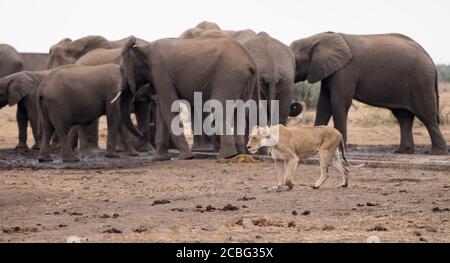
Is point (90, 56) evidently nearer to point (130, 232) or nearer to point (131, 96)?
point (131, 96)

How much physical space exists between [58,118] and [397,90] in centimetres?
579

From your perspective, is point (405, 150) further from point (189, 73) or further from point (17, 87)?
point (17, 87)

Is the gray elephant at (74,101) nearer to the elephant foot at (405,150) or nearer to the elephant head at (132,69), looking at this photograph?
the elephant head at (132,69)

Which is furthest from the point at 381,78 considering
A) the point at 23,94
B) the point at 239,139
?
the point at 23,94

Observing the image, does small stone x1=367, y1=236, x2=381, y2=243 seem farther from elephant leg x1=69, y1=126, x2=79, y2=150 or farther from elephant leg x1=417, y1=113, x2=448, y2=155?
elephant leg x1=69, y1=126, x2=79, y2=150

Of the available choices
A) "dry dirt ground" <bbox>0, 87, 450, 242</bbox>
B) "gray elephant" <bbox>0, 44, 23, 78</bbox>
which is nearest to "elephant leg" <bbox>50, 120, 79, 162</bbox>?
"dry dirt ground" <bbox>0, 87, 450, 242</bbox>

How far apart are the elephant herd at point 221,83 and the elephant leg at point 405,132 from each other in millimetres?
18

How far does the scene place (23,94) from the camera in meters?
22.9

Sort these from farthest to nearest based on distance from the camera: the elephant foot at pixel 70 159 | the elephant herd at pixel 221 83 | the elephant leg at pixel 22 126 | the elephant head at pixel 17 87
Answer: the elephant leg at pixel 22 126 < the elephant head at pixel 17 87 < the elephant foot at pixel 70 159 < the elephant herd at pixel 221 83

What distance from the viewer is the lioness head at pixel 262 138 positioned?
13.6 metres

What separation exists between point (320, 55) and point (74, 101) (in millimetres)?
4378

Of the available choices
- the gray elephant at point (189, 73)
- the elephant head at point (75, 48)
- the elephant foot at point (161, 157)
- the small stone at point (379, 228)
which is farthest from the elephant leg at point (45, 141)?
the small stone at point (379, 228)
